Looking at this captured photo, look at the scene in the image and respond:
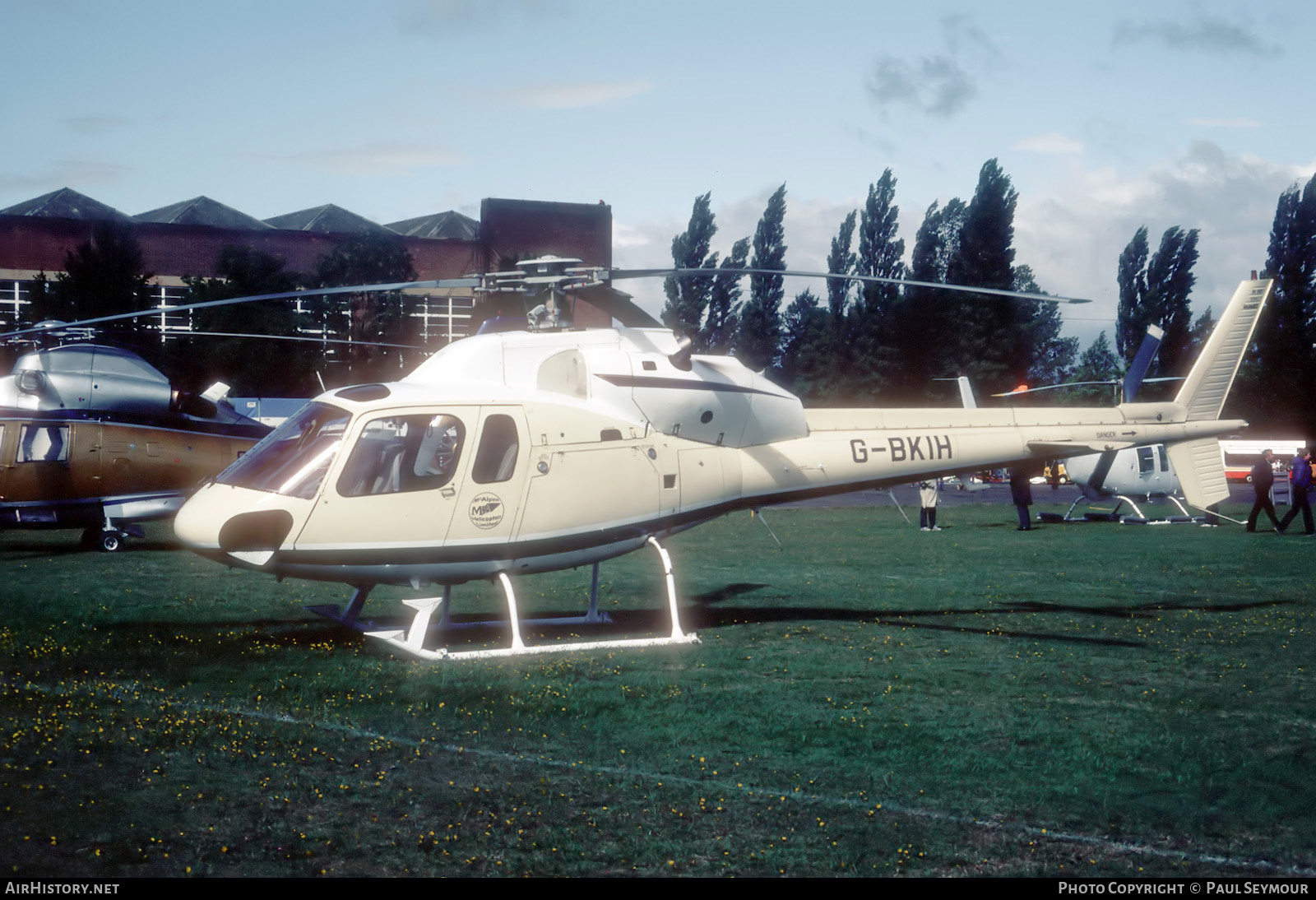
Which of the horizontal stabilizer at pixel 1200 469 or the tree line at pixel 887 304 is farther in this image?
the tree line at pixel 887 304

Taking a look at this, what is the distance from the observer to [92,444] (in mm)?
19672

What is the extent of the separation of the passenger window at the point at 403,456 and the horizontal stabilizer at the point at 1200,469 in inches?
356

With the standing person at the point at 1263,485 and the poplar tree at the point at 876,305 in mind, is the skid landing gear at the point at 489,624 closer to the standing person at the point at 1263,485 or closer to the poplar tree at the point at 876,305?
the standing person at the point at 1263,485

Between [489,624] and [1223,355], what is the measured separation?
9.48 meters

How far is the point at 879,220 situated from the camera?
6594 cm

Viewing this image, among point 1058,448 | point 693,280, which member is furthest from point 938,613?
point 693,280

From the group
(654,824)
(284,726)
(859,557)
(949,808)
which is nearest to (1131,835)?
(949,808)

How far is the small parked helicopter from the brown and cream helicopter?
1075 cm

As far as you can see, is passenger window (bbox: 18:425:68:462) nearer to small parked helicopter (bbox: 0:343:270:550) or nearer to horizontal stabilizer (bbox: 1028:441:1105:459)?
small parked helicopter (bbox: 0:343:270:550)

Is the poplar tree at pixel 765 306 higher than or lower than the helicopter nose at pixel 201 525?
higher

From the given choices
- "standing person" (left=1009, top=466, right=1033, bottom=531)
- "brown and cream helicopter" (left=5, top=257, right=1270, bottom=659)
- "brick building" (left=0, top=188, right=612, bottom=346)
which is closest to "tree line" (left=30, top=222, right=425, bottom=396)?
"brick building" (left=0, top=188, right=612, bottom=346)

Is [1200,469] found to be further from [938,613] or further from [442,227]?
[442,227]

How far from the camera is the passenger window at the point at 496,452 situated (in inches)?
396
